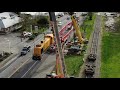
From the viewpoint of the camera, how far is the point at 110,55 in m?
5.05

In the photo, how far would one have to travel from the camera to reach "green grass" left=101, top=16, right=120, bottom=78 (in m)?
4.09

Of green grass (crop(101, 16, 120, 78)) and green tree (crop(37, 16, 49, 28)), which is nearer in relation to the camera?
green grass (crop(101, 16, 120, 78))

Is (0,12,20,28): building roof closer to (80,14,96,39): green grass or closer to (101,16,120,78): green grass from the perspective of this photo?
(80,14,96,39): green grass

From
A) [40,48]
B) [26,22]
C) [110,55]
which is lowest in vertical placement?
[110,55]

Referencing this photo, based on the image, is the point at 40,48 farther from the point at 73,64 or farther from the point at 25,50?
the point at 73,64

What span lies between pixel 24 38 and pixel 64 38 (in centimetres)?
106

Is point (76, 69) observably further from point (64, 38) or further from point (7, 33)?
point (7, 33)

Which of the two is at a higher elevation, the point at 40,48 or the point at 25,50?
the point at 40,48

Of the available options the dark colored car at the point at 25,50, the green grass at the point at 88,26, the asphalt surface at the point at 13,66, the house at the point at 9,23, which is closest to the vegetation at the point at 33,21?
the house at the point at 9,23

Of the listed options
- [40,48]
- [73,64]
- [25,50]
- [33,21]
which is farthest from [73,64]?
[33,21]

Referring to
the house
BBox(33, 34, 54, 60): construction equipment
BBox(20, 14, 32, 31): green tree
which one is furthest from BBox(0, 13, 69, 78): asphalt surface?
BBox(20, 14, 32, 31): green tree

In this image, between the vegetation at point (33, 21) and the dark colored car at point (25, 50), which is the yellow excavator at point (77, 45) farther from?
the vegetation at point (33, 21)

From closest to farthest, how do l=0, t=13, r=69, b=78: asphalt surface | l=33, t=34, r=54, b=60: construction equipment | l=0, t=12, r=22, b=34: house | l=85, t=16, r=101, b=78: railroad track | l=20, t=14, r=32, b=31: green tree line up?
1. l=85, t=16, r=101, b=78: railroad track
2. l=0, t=13, r=69, b=78: asphalt surface
3. l=33, t=34, r=54, b=60: construction equipment
4. l=0, t=12, r=22, b=34: house
5. l=20, t=14, r=32, b=31: green tree
